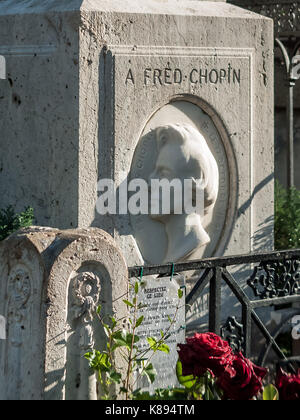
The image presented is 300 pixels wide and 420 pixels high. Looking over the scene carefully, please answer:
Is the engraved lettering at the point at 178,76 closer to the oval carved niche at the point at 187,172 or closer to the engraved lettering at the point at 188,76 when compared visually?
the engraved lettering at the point at 188,76

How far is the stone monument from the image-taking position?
260 inches

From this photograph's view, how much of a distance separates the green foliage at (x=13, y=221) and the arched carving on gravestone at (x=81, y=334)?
6.77ft

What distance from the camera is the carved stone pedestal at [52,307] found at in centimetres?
446

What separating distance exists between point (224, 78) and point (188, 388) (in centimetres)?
316

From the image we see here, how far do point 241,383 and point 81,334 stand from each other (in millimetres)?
843

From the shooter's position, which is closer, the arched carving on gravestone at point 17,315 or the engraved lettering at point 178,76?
the arched carving on gravestone at point 17,315

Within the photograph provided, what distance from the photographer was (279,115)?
465 inches

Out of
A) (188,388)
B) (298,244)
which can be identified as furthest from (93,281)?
(298,244)

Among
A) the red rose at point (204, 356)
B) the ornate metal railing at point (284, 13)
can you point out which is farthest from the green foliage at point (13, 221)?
the ornate metal railing at point (284, 13)

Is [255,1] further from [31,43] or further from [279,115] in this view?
[31,43]

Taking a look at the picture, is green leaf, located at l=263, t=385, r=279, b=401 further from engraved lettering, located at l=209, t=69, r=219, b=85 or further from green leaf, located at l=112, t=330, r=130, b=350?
engraved lettering, located at l=209, t=69, r=219, b=85

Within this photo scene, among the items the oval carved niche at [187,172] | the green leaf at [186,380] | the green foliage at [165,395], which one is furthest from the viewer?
the oval carved niche at [187,172]

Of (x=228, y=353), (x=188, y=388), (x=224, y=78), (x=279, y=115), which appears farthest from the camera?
(x=279, y=115)

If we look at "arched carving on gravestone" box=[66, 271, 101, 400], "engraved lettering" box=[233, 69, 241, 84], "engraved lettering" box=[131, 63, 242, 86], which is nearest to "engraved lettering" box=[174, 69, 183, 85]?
"engraved lettering" box=[131, 63, 242, 86]
